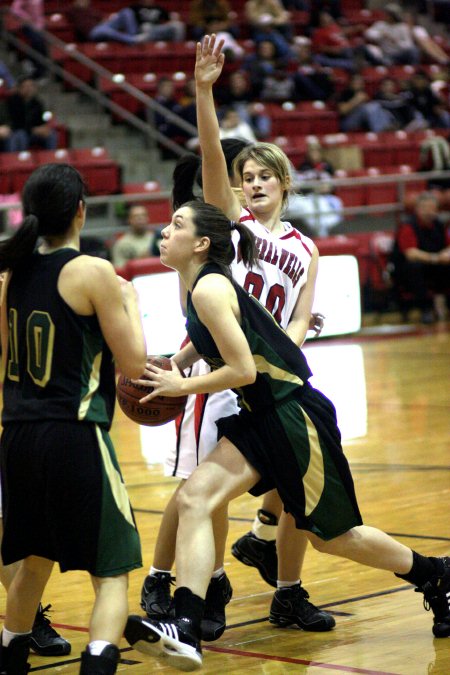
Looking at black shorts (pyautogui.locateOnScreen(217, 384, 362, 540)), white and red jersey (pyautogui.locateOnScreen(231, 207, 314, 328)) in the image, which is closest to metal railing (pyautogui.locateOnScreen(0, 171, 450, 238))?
white and red jersey (pyautogui.locateOnScreen(231, 207, 314, 328))

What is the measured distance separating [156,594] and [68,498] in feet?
4.06

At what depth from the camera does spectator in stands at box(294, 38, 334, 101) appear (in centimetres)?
1739

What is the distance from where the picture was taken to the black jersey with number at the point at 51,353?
3.19 m

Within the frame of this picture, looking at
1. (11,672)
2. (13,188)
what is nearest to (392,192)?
(13,188)

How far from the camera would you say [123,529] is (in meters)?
3.21

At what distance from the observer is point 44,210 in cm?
322

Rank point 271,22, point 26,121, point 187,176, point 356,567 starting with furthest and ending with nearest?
1. point 271,22
2. point 26,121
3. point 356,567
4. point 187,176

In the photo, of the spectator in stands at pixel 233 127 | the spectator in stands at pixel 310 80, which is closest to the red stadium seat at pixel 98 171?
the spectator in stands at pixel 233 127

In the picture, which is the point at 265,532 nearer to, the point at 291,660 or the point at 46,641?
the point at 291,660

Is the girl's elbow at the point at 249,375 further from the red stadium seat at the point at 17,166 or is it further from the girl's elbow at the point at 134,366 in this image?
the red stadium seat at the point at 17,166

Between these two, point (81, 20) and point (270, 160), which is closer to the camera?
point (270, 160)

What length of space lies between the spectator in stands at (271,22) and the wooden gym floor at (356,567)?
28.7 ft

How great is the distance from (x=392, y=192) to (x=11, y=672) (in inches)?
478

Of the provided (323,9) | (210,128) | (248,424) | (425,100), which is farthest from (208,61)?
(323,9)
